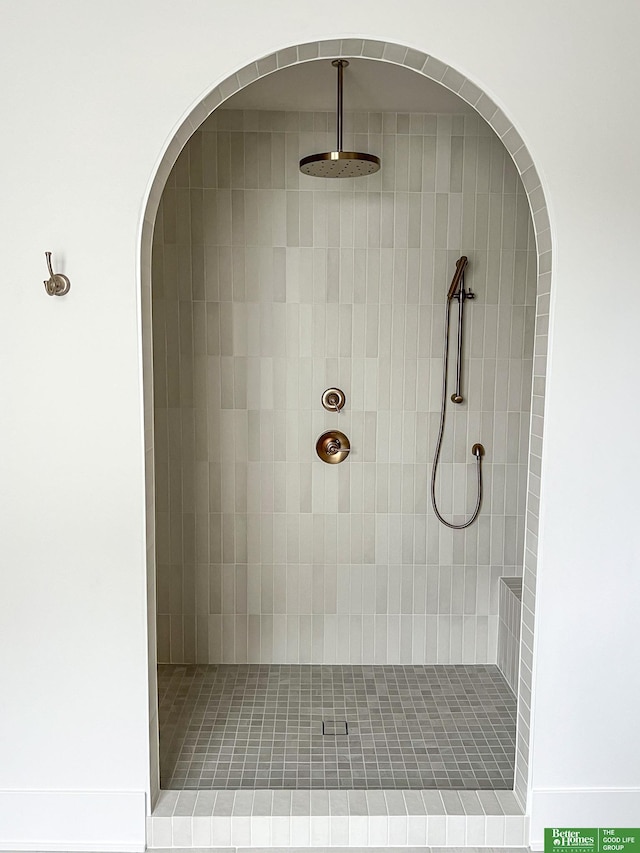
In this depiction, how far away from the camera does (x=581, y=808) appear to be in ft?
7.52

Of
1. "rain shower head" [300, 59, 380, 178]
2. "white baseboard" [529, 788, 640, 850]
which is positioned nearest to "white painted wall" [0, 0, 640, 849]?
"white baseboard" [529, 788, 640, 850]

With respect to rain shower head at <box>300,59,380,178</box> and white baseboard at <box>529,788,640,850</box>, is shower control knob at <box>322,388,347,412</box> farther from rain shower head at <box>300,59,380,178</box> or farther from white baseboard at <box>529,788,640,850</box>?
white baseboard at <box>529,788,640,850</box>

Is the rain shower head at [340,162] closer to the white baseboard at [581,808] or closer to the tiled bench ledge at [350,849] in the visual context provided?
the white baseboard at [581,808]

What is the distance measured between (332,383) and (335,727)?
4.65 feet

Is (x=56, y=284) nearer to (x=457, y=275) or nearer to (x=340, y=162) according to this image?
(x=340, y=162)

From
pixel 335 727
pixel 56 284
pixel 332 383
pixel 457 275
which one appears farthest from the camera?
pixel 332 383

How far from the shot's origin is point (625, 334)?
217 cm

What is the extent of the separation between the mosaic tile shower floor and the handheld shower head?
170cm

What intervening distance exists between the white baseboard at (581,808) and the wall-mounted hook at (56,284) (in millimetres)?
2092

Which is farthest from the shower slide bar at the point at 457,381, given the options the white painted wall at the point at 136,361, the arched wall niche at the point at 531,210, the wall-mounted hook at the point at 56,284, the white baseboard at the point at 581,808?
the wall-mounted hook at the point at 56,284

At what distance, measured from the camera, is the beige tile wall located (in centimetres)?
317

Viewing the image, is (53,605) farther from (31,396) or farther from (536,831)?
(536,831)

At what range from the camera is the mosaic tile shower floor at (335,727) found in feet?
8.17

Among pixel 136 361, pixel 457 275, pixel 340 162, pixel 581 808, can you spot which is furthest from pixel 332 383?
pixel 581 808
